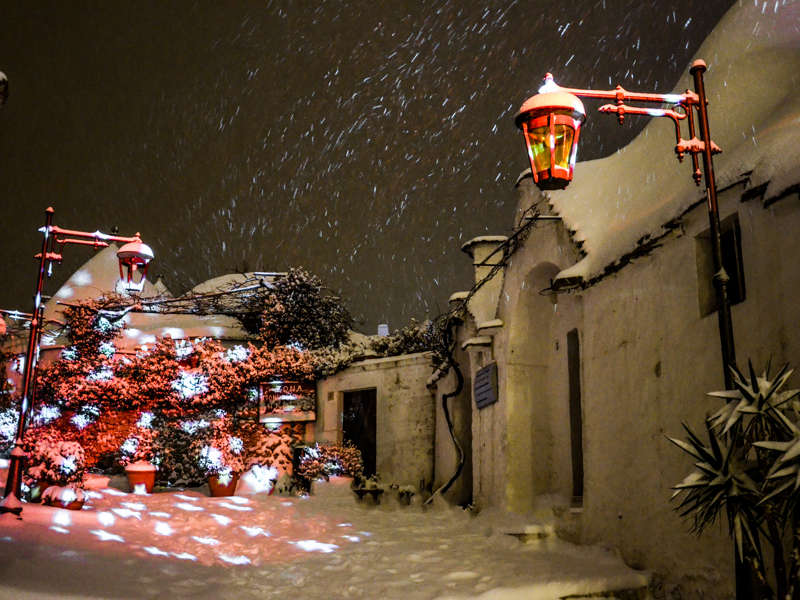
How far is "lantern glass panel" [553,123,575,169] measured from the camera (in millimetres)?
5812

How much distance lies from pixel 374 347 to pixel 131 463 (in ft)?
20.8

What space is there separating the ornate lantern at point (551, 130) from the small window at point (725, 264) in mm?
1566

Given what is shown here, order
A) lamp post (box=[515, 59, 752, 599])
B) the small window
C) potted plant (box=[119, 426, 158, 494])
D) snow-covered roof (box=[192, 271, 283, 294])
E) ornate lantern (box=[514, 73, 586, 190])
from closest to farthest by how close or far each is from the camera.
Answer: lamp post (box=[515, 59, 752, 599]), ornate lantern (box=[514, 73, 586, 190]), the small window, potted plant (box=[119, 426, 158, 494]), snow-covered roof (box=[192, 271, 283, 294])

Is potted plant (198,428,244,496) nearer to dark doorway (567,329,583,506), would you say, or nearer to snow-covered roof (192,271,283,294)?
snow-covered roof (192,271,283,294)

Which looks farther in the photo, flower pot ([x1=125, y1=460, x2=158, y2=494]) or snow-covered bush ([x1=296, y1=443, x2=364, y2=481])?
snow-covered bush ([x1=296, y1=443, x2=364, y2=481])

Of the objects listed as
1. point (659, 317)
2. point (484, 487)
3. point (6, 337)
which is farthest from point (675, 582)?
point (6, 337)

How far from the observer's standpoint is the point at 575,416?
10.2 meters

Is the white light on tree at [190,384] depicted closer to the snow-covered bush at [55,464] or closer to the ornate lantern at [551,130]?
the snow-covered bush at [55,464]

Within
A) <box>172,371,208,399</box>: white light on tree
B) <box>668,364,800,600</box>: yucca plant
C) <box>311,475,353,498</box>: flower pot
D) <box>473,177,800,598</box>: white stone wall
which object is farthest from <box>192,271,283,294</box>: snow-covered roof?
<box>668,364,800,600</box>: yucca plant

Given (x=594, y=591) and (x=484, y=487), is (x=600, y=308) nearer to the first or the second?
(x=594, y=591)

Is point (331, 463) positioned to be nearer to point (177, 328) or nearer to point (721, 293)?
point (177, 328)

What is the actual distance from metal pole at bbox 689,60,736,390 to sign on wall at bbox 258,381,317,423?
1457 centimetres

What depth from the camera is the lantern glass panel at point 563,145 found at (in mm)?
5812

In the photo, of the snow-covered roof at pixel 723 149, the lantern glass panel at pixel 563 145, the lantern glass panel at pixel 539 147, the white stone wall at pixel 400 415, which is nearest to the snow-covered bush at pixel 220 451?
the white stone wall at pixel 400 415
